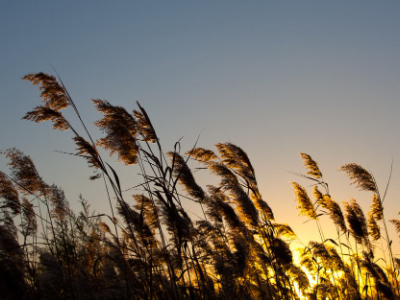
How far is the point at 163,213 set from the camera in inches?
142

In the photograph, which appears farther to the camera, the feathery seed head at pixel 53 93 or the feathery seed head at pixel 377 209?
the feathery seed head at pixel 377 209

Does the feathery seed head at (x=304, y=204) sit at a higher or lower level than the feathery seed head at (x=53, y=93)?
lower

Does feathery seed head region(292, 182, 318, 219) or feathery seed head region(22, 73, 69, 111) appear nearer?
feathery seed head region(22, 73, 69, 111)

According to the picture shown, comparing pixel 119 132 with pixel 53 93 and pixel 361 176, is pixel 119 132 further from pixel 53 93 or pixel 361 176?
pixel 361 176

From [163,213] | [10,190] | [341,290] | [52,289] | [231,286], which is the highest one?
[10,190]

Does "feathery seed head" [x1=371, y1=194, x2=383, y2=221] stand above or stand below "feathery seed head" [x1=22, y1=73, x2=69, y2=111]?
below

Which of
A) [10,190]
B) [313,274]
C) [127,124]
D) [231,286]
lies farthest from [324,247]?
[10,190]

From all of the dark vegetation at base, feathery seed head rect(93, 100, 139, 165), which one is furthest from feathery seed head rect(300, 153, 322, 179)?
feathery seed head rect(93, 100, 139, 165)

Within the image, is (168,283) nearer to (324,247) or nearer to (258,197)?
(258,197)

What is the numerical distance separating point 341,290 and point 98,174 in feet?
10.3

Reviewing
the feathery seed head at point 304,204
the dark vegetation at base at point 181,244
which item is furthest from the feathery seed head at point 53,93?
the feathery seed head at point 304,204

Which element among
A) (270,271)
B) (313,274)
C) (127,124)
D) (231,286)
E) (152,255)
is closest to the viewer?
(152,255)

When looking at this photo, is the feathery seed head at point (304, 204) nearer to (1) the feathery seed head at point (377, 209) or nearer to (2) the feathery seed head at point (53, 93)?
(1) the feathery seed head at point (377, 209)

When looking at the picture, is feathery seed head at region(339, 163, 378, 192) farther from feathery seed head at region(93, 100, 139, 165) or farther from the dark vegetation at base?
feathery seed head at region(93, 100, 139, 165)
